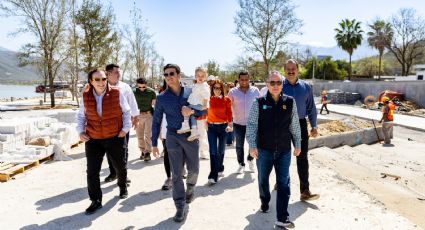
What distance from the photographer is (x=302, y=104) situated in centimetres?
455

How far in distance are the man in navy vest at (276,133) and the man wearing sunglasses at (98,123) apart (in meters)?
1.72

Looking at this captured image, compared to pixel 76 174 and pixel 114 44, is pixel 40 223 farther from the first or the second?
pixel 114 44

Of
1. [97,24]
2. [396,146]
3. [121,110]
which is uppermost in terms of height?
[97,24]

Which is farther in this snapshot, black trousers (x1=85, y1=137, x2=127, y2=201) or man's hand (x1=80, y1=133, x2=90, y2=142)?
black trousers (x1=85, y1=137, x2=127, y2=201)

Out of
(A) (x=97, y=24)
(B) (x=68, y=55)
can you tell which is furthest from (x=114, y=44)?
(B) (x=68, y=55)

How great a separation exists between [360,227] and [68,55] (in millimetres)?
24295

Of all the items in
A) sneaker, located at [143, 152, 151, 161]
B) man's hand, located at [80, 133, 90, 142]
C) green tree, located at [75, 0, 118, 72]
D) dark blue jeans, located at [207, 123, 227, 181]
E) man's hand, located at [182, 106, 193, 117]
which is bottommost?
sneaker, located at [143, 152, 151, 161]

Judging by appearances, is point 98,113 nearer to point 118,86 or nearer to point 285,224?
point 118,86

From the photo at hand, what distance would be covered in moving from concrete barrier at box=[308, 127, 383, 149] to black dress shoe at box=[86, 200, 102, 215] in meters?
6.18

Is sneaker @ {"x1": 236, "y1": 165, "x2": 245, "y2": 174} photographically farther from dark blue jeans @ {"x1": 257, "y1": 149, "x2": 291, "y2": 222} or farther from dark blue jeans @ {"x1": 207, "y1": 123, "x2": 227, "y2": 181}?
dark blue jeans @ {"x1": 257, "y1": 149, "x2": 291, "y2": 222}

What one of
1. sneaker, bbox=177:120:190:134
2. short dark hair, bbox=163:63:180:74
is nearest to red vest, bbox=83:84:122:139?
short dark hair, bbox=163:63:180:74

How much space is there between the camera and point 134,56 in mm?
36312

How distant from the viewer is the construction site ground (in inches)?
156

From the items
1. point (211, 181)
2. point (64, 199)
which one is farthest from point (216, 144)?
point (64, 199)
